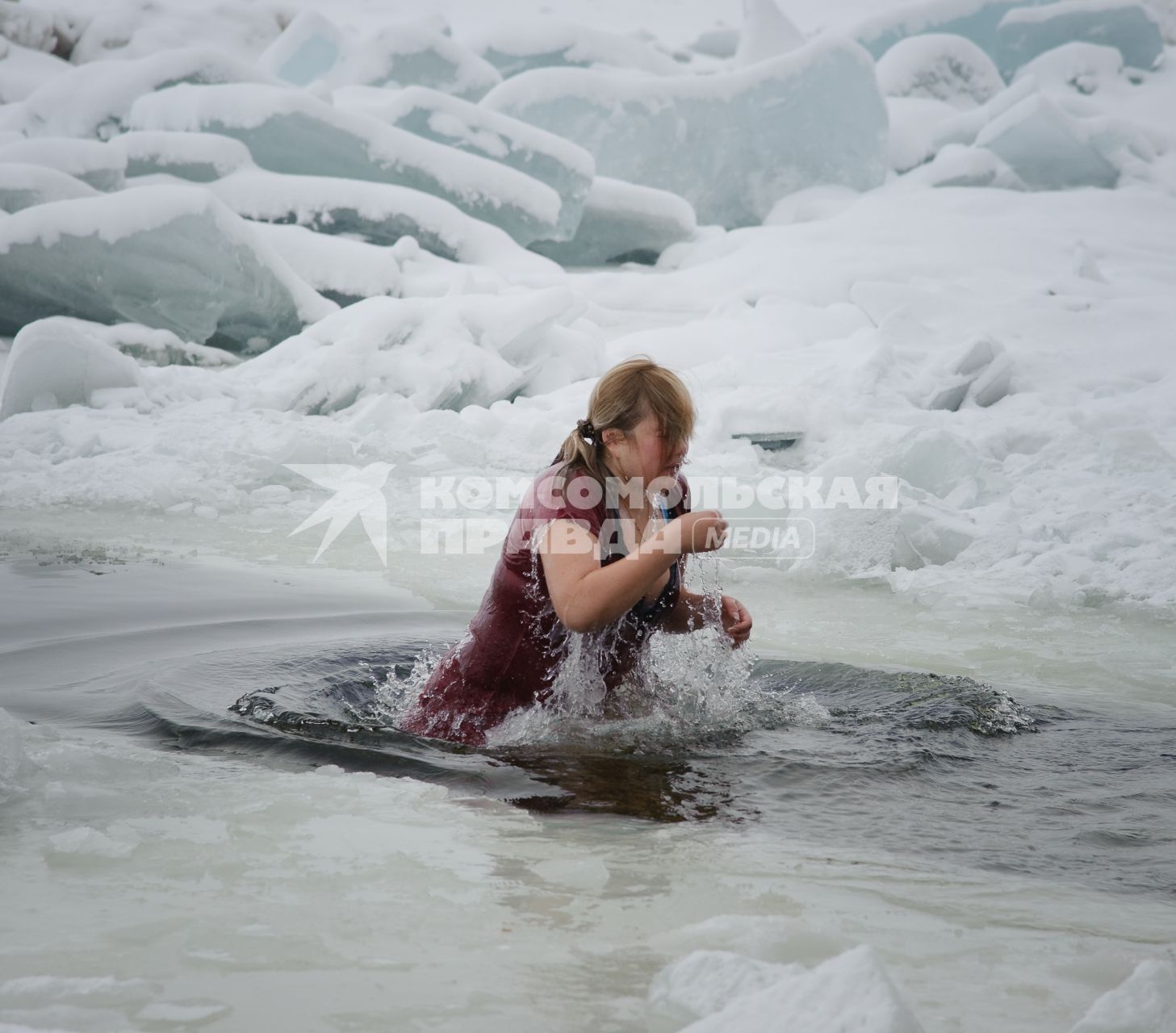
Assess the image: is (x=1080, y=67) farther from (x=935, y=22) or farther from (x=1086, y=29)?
(x=935, y=22)

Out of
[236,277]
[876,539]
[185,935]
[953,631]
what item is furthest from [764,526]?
[236,277]

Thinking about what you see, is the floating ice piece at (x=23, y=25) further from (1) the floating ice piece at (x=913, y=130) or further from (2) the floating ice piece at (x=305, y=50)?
(1) the floating ice piece at (x=913, y=130)

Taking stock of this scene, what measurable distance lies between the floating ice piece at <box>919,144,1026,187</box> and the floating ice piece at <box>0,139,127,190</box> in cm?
906

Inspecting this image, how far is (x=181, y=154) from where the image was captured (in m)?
11.0

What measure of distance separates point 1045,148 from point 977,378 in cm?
794

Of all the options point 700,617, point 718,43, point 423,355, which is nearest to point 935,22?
point 718,43

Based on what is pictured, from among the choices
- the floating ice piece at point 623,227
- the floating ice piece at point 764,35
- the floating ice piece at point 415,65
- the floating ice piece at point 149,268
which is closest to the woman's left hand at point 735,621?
the floating ice piece at point 149,268

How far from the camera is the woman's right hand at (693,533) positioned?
6.99ft

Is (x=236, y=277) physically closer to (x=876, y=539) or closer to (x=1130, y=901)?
(x=876, y=539)

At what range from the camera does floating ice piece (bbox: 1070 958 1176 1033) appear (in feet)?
3.82

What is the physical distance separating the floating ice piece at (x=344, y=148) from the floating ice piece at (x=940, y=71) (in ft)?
27.0

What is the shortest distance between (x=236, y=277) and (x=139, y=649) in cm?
635

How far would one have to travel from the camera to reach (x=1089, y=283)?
9414 mm

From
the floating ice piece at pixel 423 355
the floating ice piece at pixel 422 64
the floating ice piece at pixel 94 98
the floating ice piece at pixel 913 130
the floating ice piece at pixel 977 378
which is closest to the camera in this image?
the floating ice piece at pixel 977 378
